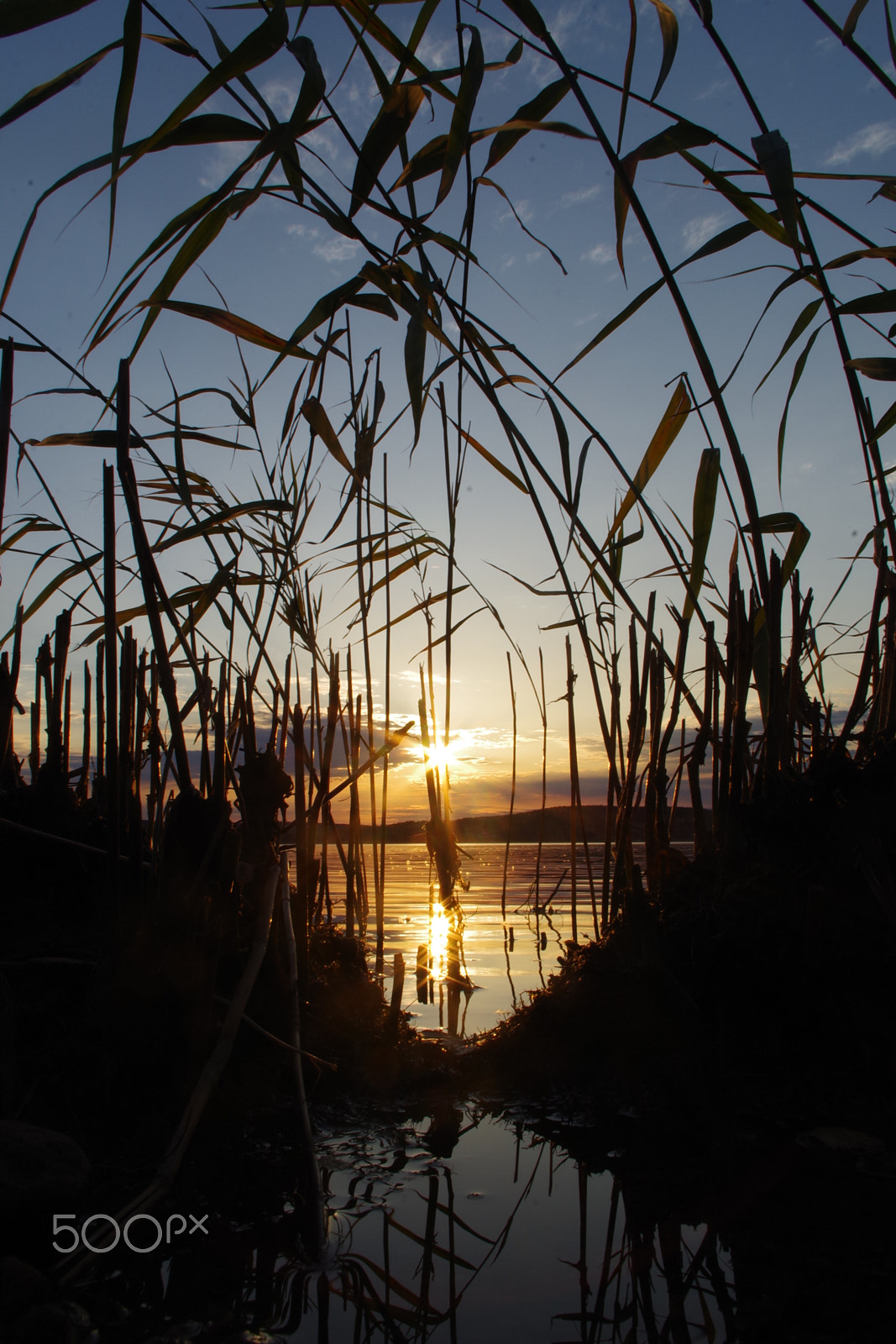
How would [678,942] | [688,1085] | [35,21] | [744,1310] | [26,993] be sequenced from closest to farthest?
[744,1310] < [35,21] < [26,993] < [688,1085] < [678,942]

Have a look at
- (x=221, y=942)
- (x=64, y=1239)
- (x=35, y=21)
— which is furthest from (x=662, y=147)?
(x=64, y=1239)

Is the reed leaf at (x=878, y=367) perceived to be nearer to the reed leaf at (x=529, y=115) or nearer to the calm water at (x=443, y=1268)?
the reed leaf at (x=529, y=115)

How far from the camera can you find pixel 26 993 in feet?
4.65

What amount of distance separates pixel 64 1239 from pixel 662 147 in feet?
6.67

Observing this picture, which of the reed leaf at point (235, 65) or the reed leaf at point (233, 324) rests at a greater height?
the reed leaf at point (235, 65)

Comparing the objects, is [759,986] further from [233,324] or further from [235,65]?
[235,65]

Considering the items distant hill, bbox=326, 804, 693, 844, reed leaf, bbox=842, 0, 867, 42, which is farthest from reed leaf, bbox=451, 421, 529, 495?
distant hill, bbox=326, 804, 693, 844

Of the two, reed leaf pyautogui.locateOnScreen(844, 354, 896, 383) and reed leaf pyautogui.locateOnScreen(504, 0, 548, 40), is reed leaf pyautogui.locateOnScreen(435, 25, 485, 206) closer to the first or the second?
reed leaf pyautogui.locateOnScreen(504, 0, 548, 40)

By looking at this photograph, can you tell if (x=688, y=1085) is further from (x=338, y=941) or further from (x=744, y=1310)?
(x=338, y=941)

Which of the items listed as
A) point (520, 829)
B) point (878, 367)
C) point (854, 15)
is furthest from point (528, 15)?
point (520, 829)

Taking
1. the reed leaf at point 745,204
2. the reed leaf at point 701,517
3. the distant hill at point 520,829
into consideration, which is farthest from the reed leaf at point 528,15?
the distant hill at point 520,829

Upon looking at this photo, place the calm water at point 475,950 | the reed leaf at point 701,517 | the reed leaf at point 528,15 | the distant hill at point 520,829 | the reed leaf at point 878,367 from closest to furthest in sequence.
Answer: the reed leaf at point 528,15, the reed leaf at point 878,367, the reed leaf at point 701,517, the calm water at point 475,950, the distant hill at point 520,829

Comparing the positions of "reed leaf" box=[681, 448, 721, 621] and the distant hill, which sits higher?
"reed leaf" box=[681, 448, 721, 621]

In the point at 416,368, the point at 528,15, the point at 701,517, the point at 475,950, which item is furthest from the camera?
the point at 475,950
